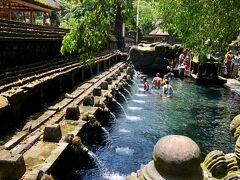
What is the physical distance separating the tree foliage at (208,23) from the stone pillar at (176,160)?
10.7m

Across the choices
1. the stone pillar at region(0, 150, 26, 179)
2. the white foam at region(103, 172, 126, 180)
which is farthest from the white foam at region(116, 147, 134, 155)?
the stone pillar at region(0, 150, 26, 179)

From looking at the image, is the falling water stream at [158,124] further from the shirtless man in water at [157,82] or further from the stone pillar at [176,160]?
the stone pillar at [176,160]

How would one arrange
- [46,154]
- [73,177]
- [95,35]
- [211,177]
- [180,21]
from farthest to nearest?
[180,21] → [73,177] → [46,154] → [95,35] → [211,177]

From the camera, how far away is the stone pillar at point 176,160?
390cm

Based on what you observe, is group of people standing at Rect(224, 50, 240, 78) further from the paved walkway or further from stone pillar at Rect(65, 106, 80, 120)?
stone pillar at Rect(65, 106, 80, 120)

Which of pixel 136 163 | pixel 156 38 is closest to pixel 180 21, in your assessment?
pixel 136 163

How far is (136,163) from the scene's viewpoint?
1088 cm

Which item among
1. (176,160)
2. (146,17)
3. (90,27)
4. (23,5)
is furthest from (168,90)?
(146,17)

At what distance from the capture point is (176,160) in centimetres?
388

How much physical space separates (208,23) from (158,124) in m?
4.98

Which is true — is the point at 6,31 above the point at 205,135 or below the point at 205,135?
above

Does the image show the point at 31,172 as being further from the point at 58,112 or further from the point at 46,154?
the point at 58,112

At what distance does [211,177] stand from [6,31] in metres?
12.0

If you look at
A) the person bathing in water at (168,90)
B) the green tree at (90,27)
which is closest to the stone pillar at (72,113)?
the green tree at (90,27)
